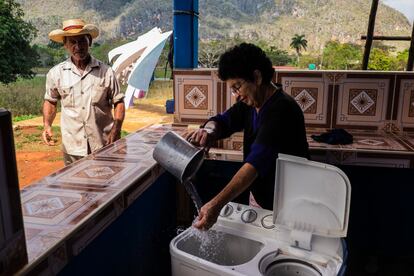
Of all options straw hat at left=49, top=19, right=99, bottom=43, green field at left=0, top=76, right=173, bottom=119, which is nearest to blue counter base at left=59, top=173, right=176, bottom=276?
straw hat at left=49, top=19, right=99, bottom=43

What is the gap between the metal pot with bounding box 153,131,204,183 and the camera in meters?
1.67

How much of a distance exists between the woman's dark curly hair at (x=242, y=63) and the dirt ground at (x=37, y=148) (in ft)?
15.5

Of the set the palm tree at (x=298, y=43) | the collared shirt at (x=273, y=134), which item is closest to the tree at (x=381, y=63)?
the palm tree at (x=298, y=43)

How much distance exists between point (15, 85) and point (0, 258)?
19450mm

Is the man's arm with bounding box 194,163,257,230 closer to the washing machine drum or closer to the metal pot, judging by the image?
the metal pot

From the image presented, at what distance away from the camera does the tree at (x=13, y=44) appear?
16641 millimetres

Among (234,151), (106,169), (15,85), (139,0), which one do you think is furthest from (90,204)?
(139,0)

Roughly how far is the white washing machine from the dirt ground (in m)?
4.49

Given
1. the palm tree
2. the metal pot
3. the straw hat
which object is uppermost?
the palm tree

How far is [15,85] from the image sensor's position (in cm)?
1825

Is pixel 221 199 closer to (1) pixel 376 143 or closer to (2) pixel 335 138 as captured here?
(2) pixel 335 138

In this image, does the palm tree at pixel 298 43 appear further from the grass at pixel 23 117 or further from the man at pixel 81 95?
the man at pixel 81 95

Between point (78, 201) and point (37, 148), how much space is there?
33.3 feet

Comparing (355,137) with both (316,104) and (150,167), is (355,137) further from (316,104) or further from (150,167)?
(150,167)
